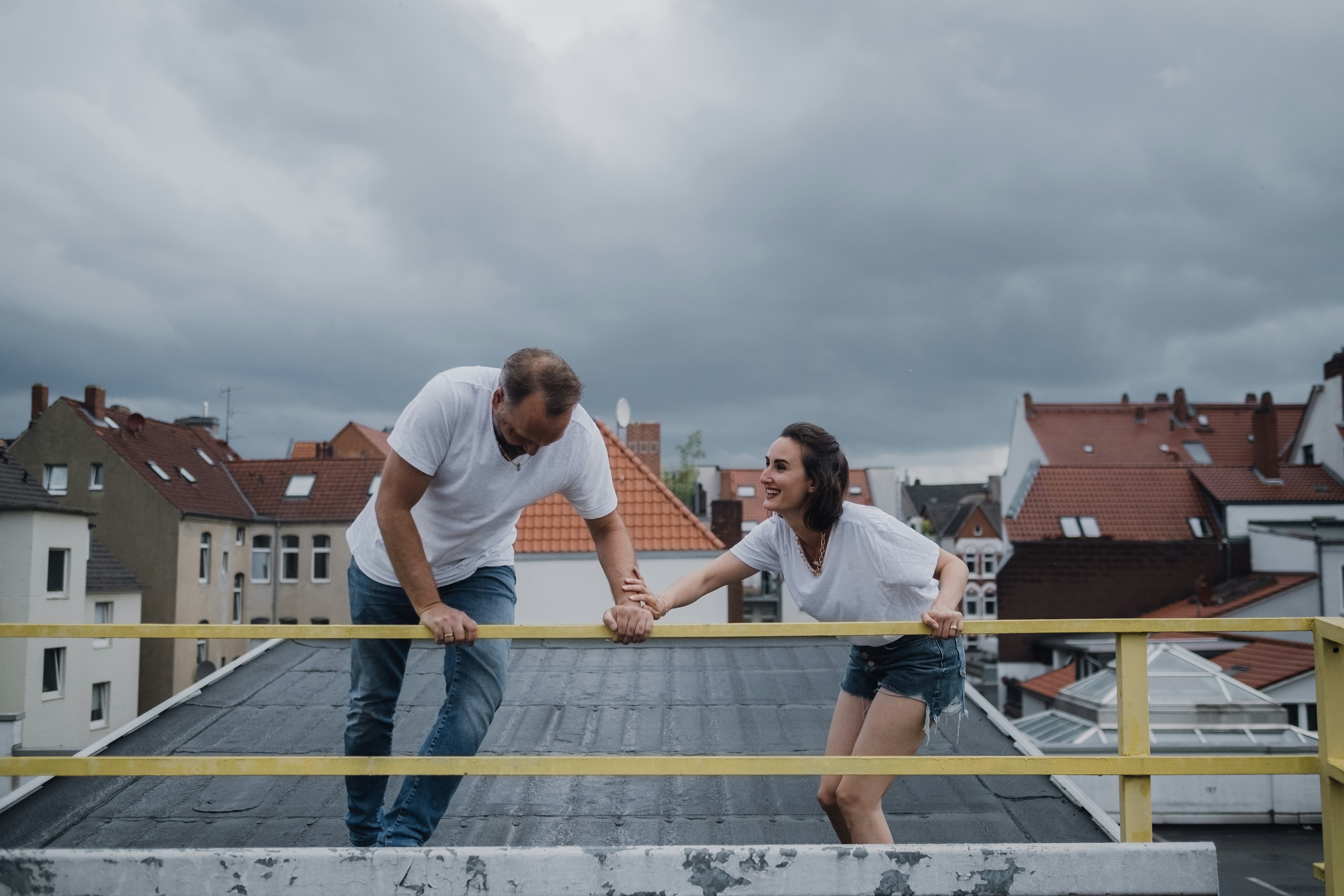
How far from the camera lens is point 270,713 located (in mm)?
5938

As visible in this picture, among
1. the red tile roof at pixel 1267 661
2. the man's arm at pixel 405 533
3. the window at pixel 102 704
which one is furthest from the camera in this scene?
the window at pixel 102 704

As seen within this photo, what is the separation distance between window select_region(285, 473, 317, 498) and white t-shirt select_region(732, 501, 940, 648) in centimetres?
4211

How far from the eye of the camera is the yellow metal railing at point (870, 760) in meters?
2.43

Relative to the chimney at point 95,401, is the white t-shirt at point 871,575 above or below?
below

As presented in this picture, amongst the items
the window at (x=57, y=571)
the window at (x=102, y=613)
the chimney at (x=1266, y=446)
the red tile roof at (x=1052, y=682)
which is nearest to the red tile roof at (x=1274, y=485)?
the chimney at (x=1266, y=446)

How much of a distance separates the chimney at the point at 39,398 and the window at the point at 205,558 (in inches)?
321

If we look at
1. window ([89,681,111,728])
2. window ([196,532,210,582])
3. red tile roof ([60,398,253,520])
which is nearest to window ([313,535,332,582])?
red tile roof ([60,398,253,520])

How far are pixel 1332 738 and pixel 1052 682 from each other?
83.1 feet

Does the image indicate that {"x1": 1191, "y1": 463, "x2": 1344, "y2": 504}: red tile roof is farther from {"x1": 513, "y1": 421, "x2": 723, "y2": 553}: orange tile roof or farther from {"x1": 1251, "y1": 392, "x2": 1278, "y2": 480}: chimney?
{"x1": 513, "y1": 421, "x2": 723, "y2": 553}: orange tile roof

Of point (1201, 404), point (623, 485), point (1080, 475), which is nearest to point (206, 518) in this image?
point (623, 485)

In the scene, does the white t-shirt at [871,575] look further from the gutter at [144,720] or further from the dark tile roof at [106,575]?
the dark tile roof at [106,575]

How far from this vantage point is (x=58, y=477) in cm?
3569

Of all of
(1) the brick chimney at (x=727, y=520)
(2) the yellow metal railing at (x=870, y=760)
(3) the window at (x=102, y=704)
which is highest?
(1) the brick chimney at (x=727, y=520)

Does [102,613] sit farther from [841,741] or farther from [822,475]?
[822,475]
